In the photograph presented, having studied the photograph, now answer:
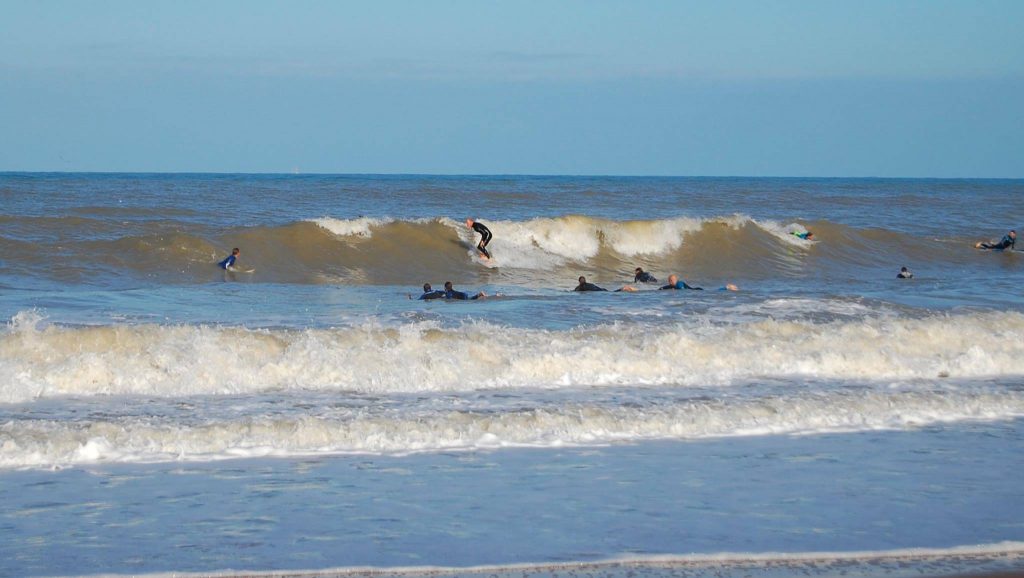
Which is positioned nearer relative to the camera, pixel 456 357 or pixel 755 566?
pixel 755 566

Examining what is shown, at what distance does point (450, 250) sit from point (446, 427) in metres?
17.8

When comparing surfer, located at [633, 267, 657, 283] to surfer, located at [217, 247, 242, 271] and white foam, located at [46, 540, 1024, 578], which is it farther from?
white foam, located at [46, 540, 1024, 578]

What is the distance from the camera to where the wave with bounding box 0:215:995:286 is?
22516mm

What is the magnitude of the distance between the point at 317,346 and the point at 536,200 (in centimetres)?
3826

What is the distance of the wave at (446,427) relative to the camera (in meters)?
8.20

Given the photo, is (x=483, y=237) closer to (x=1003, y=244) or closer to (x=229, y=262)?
(x=229, y=262)

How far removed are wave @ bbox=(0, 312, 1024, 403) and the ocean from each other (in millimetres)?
37

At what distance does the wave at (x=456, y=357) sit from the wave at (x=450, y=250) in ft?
29.7

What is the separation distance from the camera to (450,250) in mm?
26547

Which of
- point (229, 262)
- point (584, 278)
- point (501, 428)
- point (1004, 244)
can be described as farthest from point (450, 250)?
point (501, 428)

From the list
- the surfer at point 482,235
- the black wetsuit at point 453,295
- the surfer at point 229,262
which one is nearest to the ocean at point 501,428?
the black wetsuit at point 453,295

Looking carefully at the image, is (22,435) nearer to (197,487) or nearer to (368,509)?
(197,487)

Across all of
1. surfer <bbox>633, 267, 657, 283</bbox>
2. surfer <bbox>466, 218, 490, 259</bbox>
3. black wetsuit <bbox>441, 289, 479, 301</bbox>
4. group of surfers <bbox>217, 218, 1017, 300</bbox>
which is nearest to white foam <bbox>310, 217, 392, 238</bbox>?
group of surfers <bbox>217, 218, 1017, 300</bbox>

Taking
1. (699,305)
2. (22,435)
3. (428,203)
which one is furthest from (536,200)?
(22,435)
